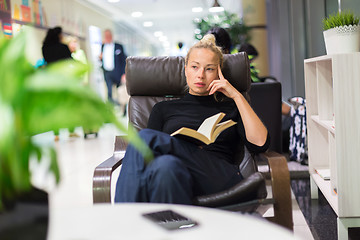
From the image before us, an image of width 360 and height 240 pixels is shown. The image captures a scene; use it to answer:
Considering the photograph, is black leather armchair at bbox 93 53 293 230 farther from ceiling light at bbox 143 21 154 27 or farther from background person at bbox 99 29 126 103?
ceiling light at bbox 143 21 154 27

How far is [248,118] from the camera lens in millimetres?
2006

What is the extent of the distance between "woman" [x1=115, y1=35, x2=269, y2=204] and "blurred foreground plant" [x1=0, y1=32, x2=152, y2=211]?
88cm

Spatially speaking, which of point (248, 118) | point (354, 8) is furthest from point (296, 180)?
point (248, 118)

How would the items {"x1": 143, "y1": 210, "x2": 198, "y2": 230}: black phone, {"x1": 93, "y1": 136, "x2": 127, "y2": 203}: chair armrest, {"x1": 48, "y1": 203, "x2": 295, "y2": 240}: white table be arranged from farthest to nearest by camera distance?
{"x1": 93, "y1": 136, "x2": 127, "y2": 203}: chair armrest
{"x1": 143, "y1": 210, "x2": 198, "y2": 230}: black phone
{"x1": 48, "y1": 203, "x2": 295, "y2": 240}: white table

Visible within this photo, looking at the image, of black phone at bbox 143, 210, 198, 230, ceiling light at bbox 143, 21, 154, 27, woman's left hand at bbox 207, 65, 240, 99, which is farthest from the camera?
ceiling light at bbox 143, 21, 154, 27

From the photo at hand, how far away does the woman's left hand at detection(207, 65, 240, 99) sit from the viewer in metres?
2.09

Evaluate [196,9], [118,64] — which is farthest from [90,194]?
[196,9]

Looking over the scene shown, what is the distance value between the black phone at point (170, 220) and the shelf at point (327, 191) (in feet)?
4.32

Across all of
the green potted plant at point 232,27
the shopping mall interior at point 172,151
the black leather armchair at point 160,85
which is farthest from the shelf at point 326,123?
the green potted plant at point 232,27

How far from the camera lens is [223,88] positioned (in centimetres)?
212

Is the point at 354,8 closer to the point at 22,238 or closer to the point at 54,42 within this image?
the point at 22,238

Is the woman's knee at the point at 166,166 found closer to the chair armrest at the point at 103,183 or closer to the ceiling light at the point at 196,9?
the chair armrest at the point at 103,183

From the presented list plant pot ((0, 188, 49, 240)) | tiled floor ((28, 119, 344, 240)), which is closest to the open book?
tiled floor ((28, 119, 344, 240))

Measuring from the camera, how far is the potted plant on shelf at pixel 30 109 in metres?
0.66
